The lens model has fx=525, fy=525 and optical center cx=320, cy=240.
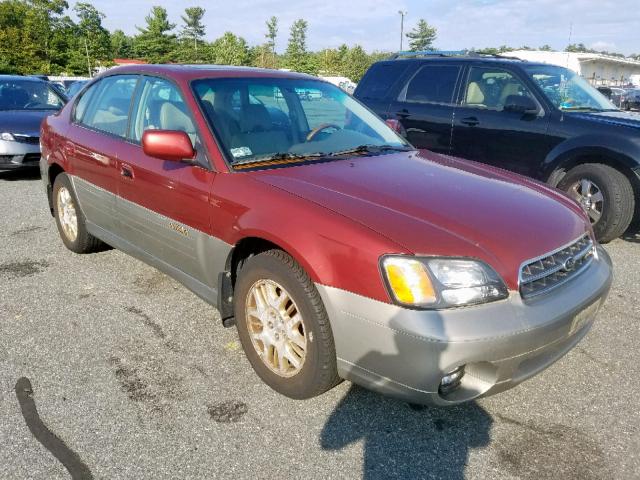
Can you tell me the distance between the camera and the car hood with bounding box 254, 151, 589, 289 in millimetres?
2232

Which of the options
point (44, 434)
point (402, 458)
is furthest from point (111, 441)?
point (402, 458)

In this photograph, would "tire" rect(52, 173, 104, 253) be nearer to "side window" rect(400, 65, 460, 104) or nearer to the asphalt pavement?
the asphalt pavement

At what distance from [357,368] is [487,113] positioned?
4513mm

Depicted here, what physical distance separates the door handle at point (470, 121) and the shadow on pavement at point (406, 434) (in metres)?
4.12

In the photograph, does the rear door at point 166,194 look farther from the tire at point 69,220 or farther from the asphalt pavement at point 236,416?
the tire at point 69,220

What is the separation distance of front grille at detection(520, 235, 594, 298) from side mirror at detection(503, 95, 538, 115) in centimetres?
329

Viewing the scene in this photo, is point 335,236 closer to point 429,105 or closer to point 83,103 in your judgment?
point 83,103

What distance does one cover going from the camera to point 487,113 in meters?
5.93

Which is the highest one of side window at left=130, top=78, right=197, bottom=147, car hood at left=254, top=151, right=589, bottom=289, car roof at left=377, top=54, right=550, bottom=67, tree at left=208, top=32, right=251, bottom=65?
tree at left=208, top=32, right=251, bottom=65

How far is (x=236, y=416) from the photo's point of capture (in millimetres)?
2518

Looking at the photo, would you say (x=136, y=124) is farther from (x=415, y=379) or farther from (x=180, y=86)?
(x=415, y=379)

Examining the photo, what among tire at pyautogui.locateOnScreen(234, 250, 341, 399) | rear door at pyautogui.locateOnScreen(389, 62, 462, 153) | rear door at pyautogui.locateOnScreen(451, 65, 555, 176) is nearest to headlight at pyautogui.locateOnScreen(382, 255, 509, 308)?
tire at pyautogui.locateOnScreen(234, 250, 341, 399)

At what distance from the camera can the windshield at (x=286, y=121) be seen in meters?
3.05

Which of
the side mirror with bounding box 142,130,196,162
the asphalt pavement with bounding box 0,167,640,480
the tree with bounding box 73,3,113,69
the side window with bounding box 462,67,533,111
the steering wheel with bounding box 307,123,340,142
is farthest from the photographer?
the tree with bounding box 73,3,113,69
